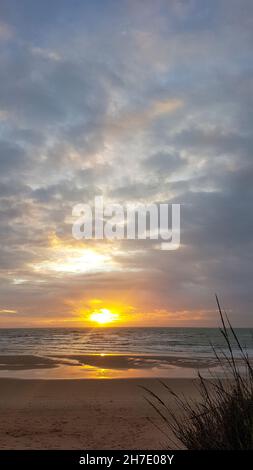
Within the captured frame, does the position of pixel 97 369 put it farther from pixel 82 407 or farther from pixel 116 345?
pixel 116 345

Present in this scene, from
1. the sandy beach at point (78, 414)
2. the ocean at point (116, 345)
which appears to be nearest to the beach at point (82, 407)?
the sandy beach at point (78, 414)

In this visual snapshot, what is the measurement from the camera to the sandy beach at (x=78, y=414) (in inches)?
360

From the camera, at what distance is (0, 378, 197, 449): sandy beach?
9.16 m

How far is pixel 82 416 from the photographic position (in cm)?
1188

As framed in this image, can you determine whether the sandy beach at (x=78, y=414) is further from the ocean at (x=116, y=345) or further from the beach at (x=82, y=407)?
the ocean at (x=116, y=345)

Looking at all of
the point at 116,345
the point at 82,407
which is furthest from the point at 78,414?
the point at 116,345

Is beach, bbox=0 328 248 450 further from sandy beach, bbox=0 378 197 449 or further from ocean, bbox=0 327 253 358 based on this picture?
ocean, bbox=0 327 253 358

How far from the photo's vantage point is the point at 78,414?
1218 centimetres

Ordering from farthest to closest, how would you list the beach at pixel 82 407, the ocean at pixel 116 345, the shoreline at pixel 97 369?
the ocean at pixel 116 345 → the shoreline at pixel 97 369 → the beach at pixel 82 407

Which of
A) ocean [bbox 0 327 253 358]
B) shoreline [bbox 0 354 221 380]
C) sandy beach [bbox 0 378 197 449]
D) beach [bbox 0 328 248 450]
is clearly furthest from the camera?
ocean [bbox 0 327 253 358]

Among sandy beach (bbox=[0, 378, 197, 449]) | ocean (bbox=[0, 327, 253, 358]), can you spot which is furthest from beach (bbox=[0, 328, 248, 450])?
ocean (bbox=[0, 327, 253, 358])

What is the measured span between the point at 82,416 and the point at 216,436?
28.1 feet
